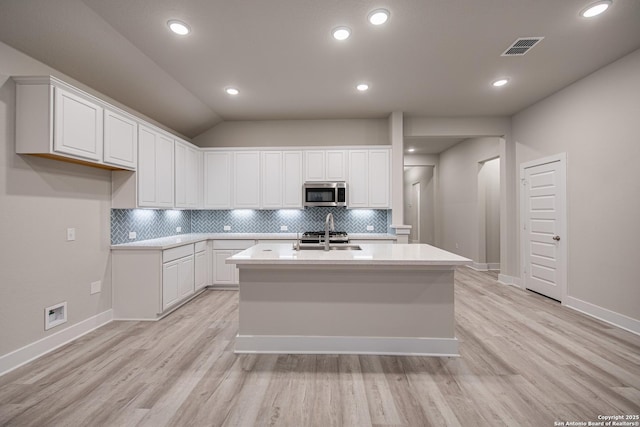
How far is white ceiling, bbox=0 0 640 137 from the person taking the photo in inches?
94.5

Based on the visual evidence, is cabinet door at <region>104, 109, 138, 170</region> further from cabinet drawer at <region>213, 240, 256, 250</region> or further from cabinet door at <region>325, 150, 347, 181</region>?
cabinet door at <region>325, 150, 347, 181</region>

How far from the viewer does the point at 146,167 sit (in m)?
3.66

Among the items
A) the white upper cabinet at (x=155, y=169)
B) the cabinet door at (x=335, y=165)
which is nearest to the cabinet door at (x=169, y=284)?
the white upper cabinet at (x=155, y=169)

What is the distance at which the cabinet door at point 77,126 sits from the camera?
2525mm

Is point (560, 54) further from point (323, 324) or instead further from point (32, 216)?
point (32, 216)

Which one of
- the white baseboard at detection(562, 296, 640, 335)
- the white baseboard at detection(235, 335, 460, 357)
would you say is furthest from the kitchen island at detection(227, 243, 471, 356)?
the white baseboard at detection(562, 296, 640, 335)

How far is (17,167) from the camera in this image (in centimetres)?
246

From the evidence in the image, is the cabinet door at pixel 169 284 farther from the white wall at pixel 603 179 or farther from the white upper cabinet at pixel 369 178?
the white wall at pixel 603 179

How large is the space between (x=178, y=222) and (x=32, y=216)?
244cm

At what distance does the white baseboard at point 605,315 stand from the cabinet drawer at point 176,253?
548 cm

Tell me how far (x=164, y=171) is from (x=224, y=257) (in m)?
1.69

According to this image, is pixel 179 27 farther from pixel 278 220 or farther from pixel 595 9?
pixel 595 9

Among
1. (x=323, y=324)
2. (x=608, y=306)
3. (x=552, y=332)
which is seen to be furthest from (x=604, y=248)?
(x=323, y=324)

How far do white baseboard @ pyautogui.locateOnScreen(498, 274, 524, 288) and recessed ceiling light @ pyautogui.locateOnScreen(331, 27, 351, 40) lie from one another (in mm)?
4926
